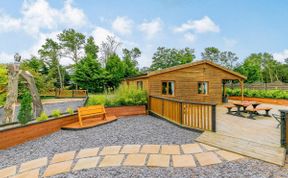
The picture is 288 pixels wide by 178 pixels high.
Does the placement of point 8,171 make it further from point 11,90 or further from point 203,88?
point 203,88

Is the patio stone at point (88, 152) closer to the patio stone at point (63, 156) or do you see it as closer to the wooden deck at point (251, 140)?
the patio stone at point (63, 156)

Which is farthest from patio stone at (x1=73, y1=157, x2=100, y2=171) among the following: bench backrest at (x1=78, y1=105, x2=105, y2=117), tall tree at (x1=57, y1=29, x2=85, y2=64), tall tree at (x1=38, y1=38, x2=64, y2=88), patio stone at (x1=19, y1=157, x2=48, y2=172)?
tall tree at (x1=57, y1=29, x2=85, y2=64)

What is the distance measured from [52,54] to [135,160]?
31.1 meters

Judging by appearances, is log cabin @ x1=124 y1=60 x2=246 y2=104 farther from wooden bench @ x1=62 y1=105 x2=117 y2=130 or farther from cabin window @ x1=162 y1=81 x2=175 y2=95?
wooden bench @ x1=62 y1=105 x2=117 y2=130

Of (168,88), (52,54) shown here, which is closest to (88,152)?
(168,88)

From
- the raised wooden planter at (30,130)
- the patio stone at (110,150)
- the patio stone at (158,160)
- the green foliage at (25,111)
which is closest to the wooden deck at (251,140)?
the patio stone at (158,160)

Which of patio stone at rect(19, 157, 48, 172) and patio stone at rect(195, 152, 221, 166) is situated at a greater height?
patio stone at rect(195, 152, 221, 166)

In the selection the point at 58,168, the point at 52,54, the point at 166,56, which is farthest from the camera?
the point at 166,56

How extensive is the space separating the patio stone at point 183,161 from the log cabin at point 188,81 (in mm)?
6733

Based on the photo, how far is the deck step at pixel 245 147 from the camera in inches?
137

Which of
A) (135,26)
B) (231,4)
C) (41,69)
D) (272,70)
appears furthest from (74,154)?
(272,70)

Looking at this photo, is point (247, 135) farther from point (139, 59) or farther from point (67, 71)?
point (139, 59)

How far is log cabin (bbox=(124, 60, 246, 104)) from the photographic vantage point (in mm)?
10695

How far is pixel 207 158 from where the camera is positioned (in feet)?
11.8
